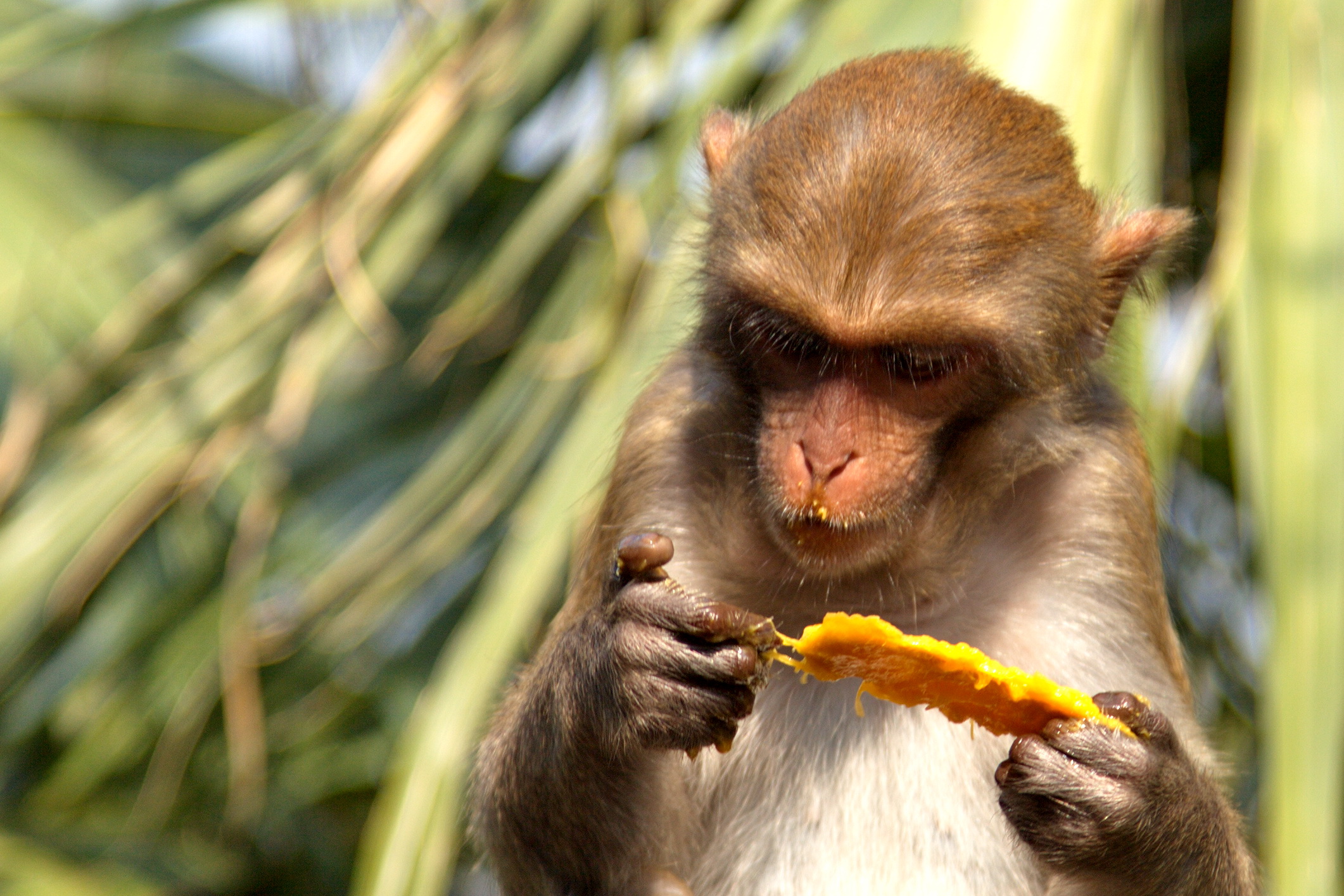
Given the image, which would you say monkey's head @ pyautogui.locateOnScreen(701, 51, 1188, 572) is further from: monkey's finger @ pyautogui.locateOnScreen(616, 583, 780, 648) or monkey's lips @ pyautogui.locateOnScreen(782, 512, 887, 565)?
monkey's finger @ pyautogui.locateOnScreen(616, 583, 780, 648)

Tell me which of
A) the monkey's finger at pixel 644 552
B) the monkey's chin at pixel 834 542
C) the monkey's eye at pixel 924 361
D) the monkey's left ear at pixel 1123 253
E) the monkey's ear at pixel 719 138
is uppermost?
the monkey's ear at pixel 719 138

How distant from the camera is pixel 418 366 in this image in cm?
397

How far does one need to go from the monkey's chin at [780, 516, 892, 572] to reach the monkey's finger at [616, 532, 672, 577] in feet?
0.84

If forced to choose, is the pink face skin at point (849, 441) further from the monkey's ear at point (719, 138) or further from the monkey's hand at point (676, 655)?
the monkey's ear at point (719, 138)

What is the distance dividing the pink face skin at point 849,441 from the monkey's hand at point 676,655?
23 cm

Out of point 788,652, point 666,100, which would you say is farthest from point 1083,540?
point 666,100

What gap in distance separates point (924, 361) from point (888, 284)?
0.50ft

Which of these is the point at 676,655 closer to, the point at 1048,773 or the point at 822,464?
Answer: the point at 822,464

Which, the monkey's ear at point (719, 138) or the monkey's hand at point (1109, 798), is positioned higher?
the monkey's ear at point (719, 138)

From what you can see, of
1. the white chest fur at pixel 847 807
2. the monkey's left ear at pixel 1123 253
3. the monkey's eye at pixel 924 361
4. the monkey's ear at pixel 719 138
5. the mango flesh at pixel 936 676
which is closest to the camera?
the mango flesh at pixel 936 676

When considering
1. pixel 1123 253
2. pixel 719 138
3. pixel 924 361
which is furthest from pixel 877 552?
pixel 719 138

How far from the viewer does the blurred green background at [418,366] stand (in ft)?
7.70

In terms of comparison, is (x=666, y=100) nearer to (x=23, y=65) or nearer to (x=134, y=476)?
(x=134, y=476)

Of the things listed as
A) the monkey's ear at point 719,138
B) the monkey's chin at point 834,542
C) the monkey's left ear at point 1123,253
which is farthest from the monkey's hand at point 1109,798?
the monkey's ear at point 719,138
